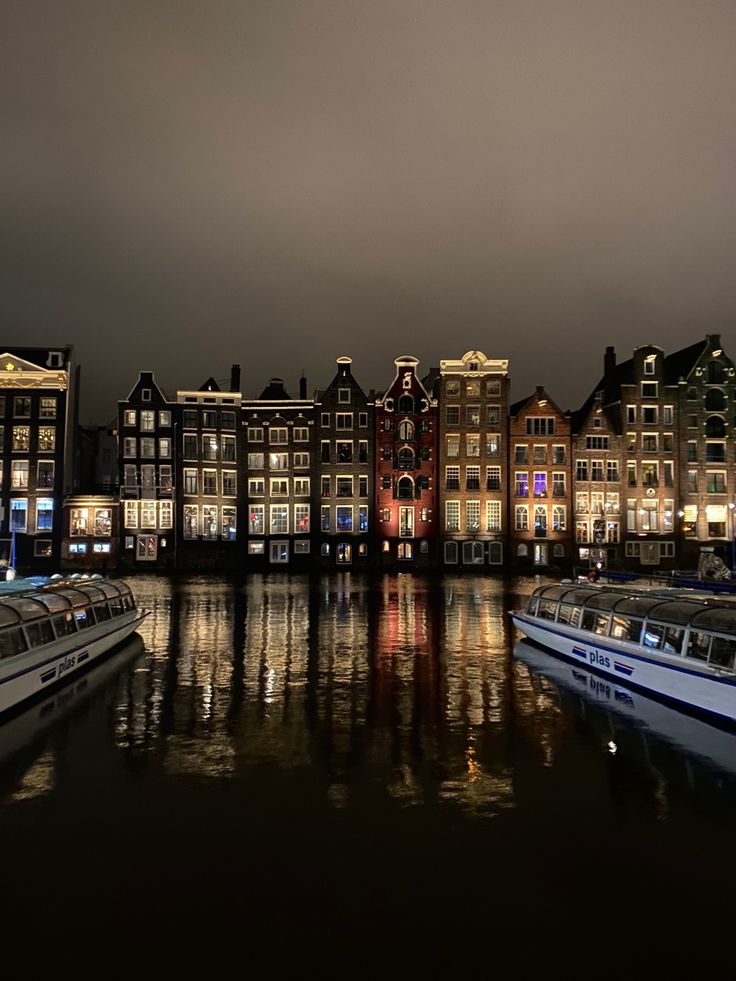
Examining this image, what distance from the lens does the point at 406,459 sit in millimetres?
75125

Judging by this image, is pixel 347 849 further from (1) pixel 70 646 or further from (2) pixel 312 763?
(1) pixel 70 646

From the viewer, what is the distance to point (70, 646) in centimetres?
1906

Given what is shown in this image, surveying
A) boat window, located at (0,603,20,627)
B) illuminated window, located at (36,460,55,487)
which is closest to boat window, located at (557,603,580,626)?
Result: boat window, located at (0,603,20,627)

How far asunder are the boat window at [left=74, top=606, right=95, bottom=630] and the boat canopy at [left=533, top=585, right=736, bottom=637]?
15120 mm

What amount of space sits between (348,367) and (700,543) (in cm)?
4182

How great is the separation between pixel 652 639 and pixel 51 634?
1550 cm

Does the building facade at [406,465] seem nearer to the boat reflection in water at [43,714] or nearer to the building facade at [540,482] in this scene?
the building facade at [540,482]

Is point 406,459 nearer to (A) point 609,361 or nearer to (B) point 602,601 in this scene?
(A) point 609,361

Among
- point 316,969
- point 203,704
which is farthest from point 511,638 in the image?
point 316,969

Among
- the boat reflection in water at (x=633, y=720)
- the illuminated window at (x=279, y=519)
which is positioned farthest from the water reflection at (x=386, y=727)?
the illuminated window at (x=279, y=519)

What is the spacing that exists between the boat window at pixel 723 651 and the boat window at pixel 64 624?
1625 centimetres

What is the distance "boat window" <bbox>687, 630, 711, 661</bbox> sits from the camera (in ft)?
51.4

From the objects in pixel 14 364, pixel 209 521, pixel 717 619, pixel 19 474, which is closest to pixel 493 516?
pixel 209 521

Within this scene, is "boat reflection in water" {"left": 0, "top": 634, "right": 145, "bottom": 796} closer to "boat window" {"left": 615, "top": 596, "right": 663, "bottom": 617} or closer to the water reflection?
the water reflection
